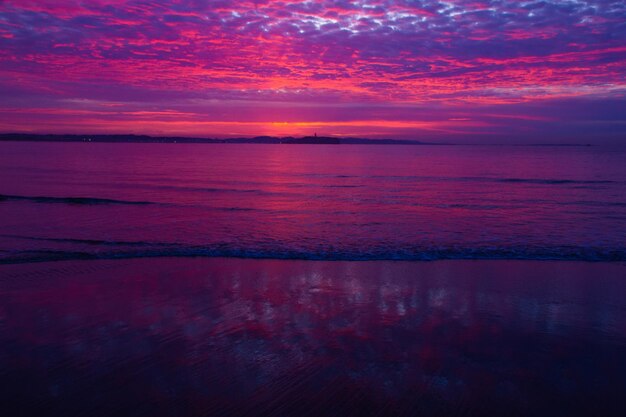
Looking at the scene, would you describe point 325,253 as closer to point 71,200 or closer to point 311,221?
point 311,221

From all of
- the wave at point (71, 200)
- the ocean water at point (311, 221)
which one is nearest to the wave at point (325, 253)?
the ocean water at point (311, 221)

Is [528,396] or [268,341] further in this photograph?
[268,341]

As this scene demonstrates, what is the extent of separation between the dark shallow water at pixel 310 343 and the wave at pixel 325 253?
1.72m

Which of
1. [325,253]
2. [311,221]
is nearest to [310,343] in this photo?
[325,253]

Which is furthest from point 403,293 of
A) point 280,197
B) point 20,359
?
point 280,197

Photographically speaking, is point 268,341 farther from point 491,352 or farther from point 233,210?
point 233,210

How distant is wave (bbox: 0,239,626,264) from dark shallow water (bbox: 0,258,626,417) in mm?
1721

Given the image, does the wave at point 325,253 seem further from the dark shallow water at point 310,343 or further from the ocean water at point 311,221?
the dark shallow water at point 310,343

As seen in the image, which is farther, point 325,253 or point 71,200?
point 71,200

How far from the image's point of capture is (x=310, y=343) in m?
6.73

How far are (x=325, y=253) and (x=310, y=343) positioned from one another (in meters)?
6.40

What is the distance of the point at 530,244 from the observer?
46.5ft

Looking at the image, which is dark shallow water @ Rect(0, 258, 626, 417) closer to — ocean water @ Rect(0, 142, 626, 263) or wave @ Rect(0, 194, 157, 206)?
ocean water @ Rect(0, 142, 626, 263)

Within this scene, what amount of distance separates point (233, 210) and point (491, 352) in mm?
16010
